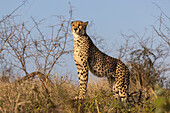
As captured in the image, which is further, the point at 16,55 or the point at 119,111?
the point at 16,55

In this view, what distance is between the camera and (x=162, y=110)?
2529 millimetres

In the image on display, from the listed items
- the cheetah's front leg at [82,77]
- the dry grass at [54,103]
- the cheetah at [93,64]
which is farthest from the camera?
the cheetah at [93,64]

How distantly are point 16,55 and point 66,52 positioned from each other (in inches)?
46.9

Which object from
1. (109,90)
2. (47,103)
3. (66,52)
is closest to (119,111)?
(47,103)

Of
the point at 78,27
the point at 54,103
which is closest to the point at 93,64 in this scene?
the point at 78,27

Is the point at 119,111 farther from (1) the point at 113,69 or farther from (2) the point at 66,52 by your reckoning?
(2) the point at 66,52

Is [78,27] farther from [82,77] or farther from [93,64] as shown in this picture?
[82,77]

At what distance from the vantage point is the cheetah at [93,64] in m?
4.85

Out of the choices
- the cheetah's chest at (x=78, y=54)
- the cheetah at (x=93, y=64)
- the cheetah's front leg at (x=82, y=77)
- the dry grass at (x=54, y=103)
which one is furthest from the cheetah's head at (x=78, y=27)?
the dry grass at (x=54, y=103)

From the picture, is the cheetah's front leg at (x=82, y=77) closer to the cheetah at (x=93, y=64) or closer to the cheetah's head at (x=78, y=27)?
the cheetah at (x=93, y=64)

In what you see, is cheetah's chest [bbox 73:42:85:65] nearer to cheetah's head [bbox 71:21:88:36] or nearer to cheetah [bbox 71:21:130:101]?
cheetah [bbox 71:21:130:101]

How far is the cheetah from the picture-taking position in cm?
485

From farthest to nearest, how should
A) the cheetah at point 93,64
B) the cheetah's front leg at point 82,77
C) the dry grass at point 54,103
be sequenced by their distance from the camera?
the cheetah at point 93,64 → the cheetah's front leg at point 82,77 → the dry grass at point 54,103

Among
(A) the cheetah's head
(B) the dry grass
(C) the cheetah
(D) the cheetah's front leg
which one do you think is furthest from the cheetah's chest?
(B) the dry grass
